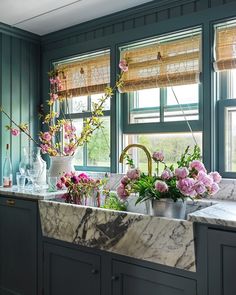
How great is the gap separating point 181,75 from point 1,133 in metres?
1.70

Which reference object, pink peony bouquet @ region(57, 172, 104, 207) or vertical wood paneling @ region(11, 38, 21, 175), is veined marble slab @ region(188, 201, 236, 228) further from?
vertical wood paneling @ region(11, 38, 21, 175)

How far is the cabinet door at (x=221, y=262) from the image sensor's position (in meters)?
1.46

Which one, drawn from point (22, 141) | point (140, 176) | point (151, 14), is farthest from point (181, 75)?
point (22, 141)

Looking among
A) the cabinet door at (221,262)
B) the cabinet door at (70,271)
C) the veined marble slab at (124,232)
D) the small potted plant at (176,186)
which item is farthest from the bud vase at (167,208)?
the cabinet door at (70,271)

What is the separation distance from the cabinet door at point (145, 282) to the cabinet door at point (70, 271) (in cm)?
16

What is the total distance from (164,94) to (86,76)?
2.67ft

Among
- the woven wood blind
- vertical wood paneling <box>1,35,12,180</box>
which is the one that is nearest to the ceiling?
vertical wood paneling <box>1,35,12,180</box>

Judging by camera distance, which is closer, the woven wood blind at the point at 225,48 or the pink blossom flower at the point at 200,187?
the pink blossom flower at the point at 200,187

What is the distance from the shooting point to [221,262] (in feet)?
4.89

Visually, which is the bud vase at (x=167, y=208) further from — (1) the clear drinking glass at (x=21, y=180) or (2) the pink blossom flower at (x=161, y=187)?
(1) the clear drinking glass at (x=21, y=180)

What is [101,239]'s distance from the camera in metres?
1.89

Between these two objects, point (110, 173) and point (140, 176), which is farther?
point (110, 173)

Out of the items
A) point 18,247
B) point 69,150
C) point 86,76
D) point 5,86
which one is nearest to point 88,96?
point 86,76

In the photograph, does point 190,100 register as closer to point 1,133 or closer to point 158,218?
point 158,218
